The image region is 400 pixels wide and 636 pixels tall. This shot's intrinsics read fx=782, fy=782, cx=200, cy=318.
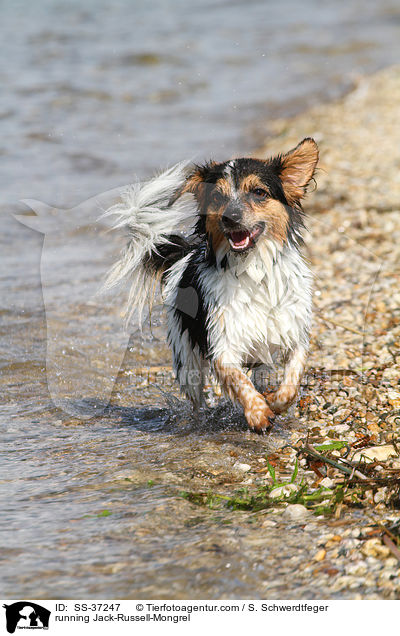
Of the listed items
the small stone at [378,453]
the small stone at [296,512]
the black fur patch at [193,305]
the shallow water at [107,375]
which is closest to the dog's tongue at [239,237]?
the black fur patch at [193,305]

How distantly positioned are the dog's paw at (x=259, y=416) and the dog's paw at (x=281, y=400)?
0.46 feet

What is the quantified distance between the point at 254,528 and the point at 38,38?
625 inches

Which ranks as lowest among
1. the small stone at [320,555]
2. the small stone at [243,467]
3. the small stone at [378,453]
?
the small stone at [320,555]

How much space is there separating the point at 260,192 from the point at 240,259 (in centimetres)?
33

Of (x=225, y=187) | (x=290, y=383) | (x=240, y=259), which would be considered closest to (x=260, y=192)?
(x=225, y=187)

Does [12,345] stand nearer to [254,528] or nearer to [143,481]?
[143,481]

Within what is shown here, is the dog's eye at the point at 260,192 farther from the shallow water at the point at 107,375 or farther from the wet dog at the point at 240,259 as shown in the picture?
the shallow water at the point at 107,375

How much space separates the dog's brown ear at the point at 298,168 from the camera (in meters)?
3.80

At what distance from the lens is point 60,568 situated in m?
2.77

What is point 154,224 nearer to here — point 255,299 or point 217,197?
point 217,197

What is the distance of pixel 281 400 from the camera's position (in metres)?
3.95

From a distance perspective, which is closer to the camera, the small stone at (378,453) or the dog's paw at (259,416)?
the small stone at (378,453)
